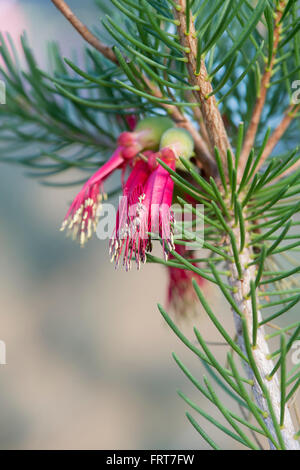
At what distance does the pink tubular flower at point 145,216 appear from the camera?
0.15 metres

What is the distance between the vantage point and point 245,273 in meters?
0.16

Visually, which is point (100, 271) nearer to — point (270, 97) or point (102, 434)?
point (102, 434)

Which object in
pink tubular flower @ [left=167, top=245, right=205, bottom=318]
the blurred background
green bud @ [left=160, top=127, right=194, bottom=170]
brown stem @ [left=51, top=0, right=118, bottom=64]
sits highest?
brown stem @ [left=51, top=0, right=118, bottom=64]

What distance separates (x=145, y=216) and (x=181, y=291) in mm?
83

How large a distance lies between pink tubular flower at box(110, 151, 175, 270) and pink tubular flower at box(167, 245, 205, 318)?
0.19 ft

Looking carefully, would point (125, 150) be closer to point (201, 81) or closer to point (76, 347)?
point (201, 81)

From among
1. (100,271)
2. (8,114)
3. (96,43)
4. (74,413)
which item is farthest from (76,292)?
(96,43)

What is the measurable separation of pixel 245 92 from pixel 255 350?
0.14 metres

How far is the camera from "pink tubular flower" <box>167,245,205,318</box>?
8.8 inches
